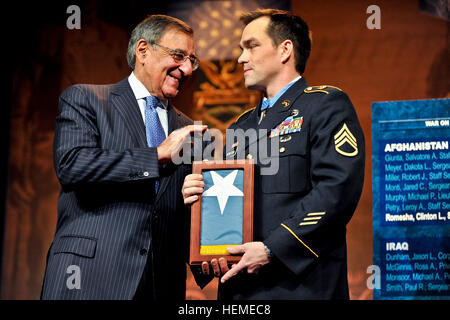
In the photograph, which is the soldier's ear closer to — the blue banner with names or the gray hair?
the gray hair

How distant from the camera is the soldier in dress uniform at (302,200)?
2014 millimetres

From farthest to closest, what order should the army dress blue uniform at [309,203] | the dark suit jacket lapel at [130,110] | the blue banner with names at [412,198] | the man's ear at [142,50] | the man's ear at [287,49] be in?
the blue banner with names at [412,198] < the man's ear at [142,50] < the man's ear at [287,49] < the dark suit jacket lapel at [130,110] < the army dress blue uniform at [309,203]

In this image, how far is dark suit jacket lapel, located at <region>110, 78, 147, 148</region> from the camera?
2.39 meters

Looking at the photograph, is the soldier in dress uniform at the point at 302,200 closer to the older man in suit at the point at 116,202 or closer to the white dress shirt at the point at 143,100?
the older man in suit at the point at 116,202

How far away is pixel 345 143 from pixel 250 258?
539 mm

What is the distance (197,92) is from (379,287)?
81.8 inches

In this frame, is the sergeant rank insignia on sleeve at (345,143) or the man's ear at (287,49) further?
the man's ear at (287,49)

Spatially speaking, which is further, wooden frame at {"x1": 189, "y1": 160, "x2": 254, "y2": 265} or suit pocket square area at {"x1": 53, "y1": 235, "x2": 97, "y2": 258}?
suit pocket square area at {"x1": 53, "y1": 235, "x2": 97, "y2": 258}

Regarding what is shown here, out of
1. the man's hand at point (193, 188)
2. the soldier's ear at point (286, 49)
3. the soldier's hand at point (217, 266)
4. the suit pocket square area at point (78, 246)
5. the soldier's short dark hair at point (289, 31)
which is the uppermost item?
the soldier's short dark hair at point (289, 31)

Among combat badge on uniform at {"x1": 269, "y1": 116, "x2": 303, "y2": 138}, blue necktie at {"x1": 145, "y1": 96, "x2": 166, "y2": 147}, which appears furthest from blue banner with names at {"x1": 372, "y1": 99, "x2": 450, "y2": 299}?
blue necktie at {"x1": 145, "y1": 96, "x2": 166, "y2": 147}

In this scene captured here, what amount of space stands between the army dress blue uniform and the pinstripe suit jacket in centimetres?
34

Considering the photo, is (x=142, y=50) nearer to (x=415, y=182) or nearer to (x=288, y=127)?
(x=288, y=127)

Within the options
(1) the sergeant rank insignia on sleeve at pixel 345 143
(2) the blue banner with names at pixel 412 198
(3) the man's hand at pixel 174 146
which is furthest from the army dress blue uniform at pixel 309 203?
(2) the blue banner with names at pixel 412 198

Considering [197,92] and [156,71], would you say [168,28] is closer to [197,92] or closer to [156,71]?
[156,71]
